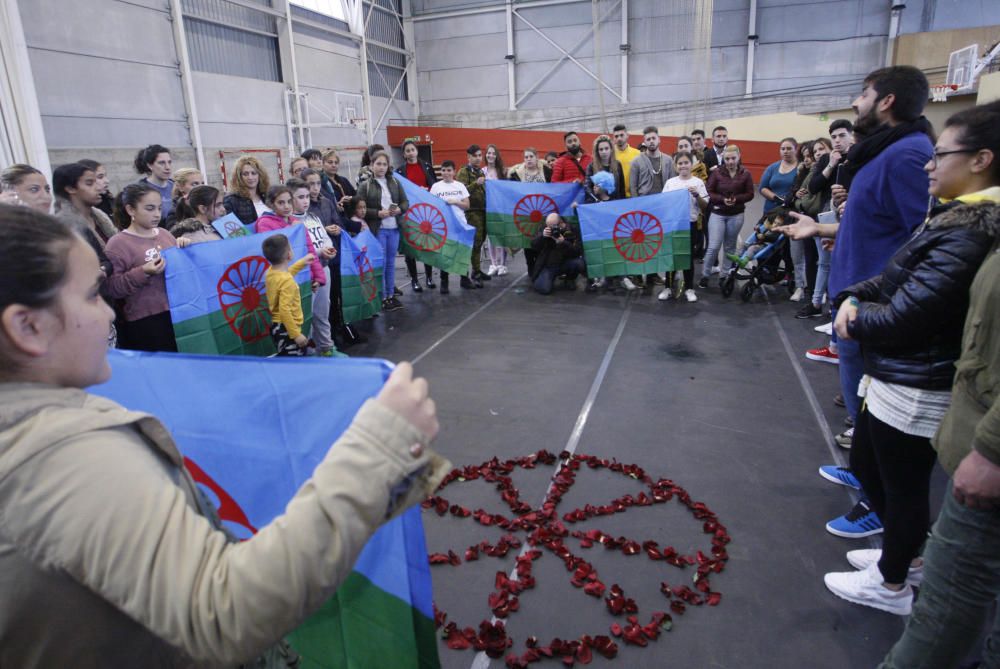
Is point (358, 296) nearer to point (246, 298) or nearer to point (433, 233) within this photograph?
point (246, 298)

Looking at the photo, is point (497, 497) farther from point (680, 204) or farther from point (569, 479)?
point (680, 204)

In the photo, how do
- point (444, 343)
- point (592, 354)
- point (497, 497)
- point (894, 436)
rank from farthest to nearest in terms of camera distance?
1. point (444, 343)
2. point (592, 354)
3. point (497, 497)
4. point (894, 436)

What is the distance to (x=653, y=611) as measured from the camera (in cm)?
212

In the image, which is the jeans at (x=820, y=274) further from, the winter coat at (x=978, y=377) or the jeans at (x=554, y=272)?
the winter coat at (x=978, y=377)

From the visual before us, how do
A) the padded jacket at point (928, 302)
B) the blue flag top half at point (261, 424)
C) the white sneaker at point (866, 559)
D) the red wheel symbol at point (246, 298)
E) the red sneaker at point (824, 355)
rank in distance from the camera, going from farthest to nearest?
the red sneaker at point (824, 355), the red wheel symbol at point (246, 298), the white sneaker at point (866, 559), the padded jacket at point (928, 302), the blue flag top half at point (261, 424)

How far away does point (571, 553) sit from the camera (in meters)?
2.43

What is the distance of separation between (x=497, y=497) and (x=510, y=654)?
949 mm

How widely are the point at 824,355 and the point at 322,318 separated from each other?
390cm

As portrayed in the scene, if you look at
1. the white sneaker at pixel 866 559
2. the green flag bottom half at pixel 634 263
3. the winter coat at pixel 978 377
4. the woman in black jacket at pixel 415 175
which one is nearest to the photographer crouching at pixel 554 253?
the green flag bottom half at pixel 634 263

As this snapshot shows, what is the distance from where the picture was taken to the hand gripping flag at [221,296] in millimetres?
3662

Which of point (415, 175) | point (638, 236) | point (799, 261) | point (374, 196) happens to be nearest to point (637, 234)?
point (638, 236)

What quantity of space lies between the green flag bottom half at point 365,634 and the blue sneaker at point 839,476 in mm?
2312

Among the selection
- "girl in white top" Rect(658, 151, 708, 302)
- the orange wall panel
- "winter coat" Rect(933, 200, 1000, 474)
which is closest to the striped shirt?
"winter coat" Rect(933, 200, 1000, 474)

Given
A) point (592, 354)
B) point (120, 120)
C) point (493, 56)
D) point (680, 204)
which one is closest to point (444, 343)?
point (592, 354)
